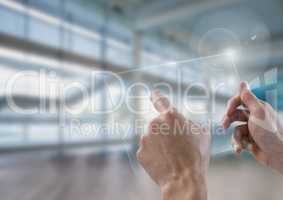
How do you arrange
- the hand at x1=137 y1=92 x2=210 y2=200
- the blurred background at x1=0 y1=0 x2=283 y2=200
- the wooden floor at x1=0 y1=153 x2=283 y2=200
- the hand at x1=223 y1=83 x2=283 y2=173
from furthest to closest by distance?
the blurred background at x1=0 y1=0 x2=283 y2=200 → the wooden floor at x1=0 y1=153 x2=283 y2=200 → the hand at x1=223 y1=83 x2=283 y2=173 → the hand at x1=137 y1=92 x2=210 y2=200

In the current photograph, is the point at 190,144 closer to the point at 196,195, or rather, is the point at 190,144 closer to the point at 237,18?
the point at 196,195

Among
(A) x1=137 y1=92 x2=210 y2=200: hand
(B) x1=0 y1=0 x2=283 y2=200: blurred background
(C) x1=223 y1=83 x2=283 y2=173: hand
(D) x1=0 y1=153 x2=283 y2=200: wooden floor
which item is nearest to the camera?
(A) x1=137 y1=92 x2=210 y2=200: hand

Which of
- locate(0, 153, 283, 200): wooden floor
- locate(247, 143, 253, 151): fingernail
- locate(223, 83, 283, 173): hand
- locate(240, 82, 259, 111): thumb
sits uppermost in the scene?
locate(240, 82, 259, 111): thumb

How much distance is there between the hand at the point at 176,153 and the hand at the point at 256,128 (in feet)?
0.41

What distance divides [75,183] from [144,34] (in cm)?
179

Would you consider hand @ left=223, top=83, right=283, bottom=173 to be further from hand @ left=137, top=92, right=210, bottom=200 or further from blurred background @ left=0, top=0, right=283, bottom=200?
blurred background @ left=0, top=0, right=283, bottom=200

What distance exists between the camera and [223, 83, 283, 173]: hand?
0.38 metres

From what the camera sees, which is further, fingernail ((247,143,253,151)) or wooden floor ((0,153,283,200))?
wooden floor ((0,153,283,200))

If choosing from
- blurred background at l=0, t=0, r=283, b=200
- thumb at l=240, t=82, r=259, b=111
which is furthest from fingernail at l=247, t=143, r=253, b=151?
blurred background at l=0, t=0, r=283, b=200

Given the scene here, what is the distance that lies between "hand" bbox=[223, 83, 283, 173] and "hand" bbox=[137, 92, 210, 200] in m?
0.13

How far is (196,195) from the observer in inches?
10.8

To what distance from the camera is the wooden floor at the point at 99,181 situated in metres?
1.59

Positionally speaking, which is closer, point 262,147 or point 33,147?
point 262,147

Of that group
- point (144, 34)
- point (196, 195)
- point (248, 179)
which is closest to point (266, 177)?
point (248, 179)
